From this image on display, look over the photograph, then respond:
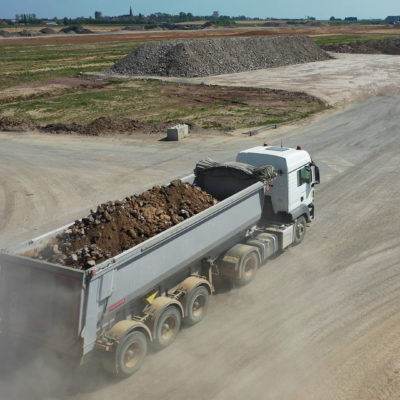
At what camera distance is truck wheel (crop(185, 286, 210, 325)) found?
10.8 meters

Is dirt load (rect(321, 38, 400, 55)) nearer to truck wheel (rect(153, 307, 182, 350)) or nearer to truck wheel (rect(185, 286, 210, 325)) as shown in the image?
truck wheel (rect(185, 286, 210, 325))

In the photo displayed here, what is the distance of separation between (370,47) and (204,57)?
43.6 m

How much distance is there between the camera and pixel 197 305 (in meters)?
11.2

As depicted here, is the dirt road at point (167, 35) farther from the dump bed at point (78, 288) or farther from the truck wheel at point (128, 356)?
the truck wheel at point (128, 356)

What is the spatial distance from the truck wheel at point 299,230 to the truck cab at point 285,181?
24 cm

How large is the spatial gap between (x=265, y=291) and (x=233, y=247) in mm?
1423

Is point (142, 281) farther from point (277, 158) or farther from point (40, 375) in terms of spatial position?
point (277, 158)

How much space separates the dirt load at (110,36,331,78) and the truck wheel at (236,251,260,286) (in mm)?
47324

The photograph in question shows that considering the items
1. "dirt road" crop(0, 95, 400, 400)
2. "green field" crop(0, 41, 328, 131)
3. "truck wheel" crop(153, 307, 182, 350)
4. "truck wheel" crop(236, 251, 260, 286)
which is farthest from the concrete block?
"truck wheel" crop(153, 307, 182, 350)

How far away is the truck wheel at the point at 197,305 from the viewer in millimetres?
10820

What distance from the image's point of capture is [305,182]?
580 inches

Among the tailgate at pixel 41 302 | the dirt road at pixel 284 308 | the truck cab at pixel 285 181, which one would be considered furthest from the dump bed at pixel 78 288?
the truck cab at pixel 285 181

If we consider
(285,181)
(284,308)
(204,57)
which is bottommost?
(284,308)

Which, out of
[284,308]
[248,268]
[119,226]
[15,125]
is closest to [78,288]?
[119,226]
